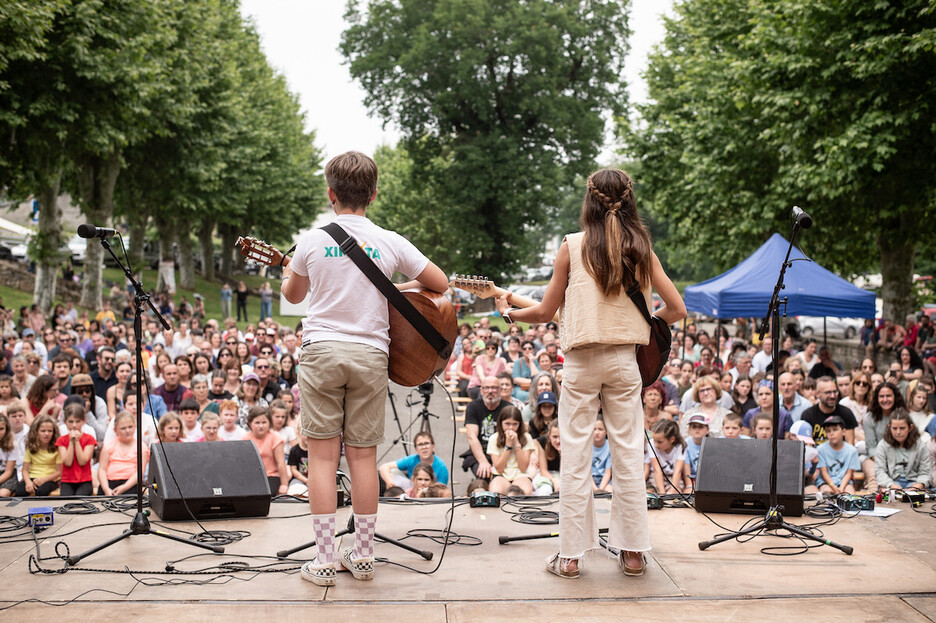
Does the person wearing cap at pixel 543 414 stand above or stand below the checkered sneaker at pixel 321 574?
above

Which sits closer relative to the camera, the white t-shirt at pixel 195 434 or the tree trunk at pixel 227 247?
the white t-shirt at pixel 195 434

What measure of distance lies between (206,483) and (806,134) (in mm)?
14050

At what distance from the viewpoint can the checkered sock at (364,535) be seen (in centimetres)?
408

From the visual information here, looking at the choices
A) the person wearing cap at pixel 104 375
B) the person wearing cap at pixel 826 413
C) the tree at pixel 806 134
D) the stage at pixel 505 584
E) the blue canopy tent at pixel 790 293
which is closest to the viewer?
the stage at pixel 505 584

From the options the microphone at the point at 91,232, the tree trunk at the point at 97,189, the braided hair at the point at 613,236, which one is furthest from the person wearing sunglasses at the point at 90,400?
the tree trunk at the point at 97,189

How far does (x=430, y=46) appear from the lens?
34.8 metres

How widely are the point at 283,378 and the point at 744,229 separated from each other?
11.9m

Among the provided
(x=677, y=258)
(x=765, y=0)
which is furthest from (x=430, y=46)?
(x=765, y=0)

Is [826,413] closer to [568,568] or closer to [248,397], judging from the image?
[568,568]

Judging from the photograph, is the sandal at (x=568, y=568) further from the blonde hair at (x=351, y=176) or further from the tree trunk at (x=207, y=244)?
the tree trunk at (x=207, y=244)

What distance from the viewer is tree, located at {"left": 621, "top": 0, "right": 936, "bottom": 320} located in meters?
14.3

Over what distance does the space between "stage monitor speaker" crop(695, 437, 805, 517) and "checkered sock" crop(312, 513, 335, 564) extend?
241 cm

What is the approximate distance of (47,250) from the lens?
22.2m

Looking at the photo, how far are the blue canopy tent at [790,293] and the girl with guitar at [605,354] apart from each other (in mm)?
9480
